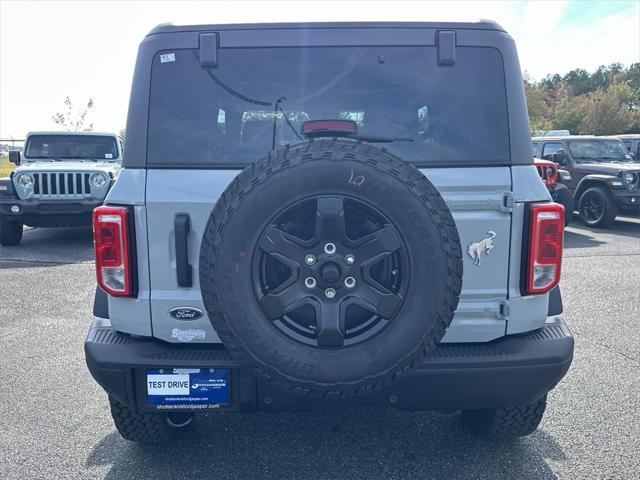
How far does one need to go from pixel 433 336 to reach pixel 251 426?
58.6 inches

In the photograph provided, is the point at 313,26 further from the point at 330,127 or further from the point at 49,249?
the point at 49,249

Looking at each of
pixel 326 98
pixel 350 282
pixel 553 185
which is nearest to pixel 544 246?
pixel 350 282

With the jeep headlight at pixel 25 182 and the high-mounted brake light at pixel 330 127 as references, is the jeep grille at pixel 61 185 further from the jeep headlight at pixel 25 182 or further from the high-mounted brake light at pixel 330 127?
the high-mounted brake light at pixel 330 127

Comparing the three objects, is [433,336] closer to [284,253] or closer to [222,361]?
[284,253]

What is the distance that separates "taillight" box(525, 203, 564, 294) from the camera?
90.4 inches

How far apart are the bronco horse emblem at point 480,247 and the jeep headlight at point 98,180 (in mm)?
7454

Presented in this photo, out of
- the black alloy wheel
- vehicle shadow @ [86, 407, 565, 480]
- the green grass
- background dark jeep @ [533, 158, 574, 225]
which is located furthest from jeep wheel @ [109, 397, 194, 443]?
the green grass

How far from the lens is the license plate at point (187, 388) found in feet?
7.48

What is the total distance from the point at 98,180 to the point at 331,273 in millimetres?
7473

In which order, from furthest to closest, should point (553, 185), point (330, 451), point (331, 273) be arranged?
point (553, 185) < point (330, 451) < point (331, 273)

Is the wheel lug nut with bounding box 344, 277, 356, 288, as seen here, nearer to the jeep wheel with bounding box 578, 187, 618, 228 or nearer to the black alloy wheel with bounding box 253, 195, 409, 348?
the black alloy wheel with bounding box 253, 195, 409, 348

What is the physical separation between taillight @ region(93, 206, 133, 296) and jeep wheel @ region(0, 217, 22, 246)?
24.3ft

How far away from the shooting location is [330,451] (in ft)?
9.28

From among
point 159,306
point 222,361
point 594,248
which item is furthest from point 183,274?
point 594,248
